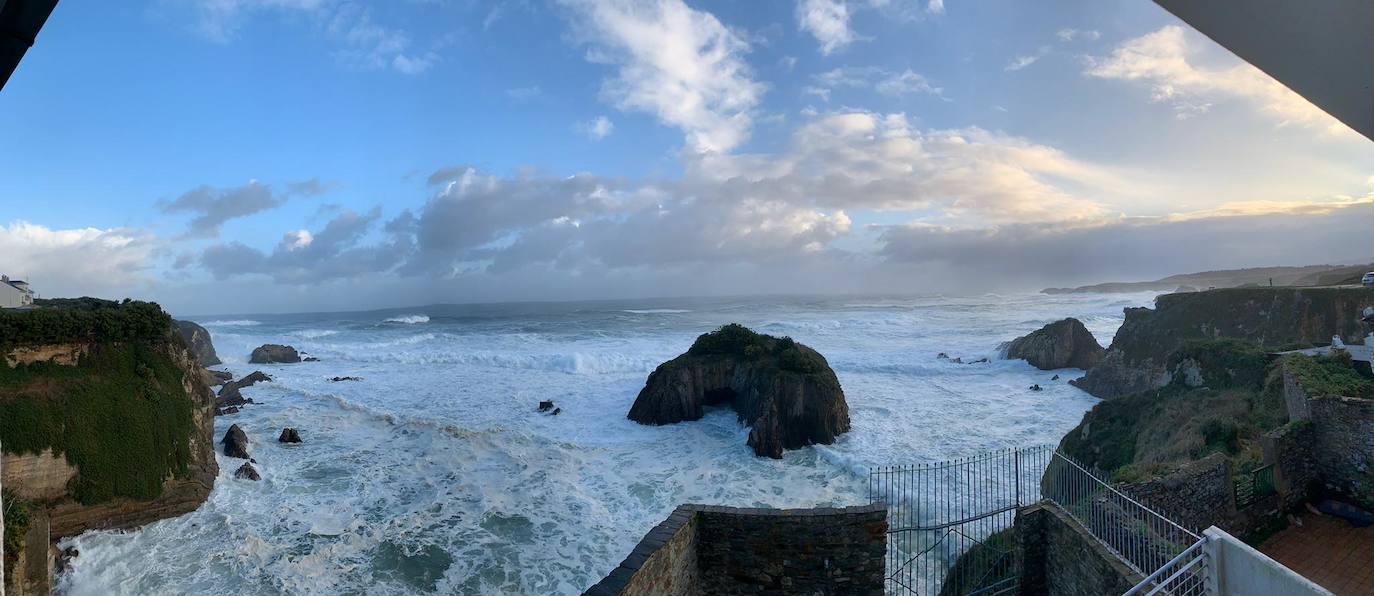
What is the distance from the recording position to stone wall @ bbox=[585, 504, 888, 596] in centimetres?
852

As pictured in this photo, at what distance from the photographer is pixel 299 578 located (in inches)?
484

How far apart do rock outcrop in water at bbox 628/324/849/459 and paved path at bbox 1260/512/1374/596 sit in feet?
37.8

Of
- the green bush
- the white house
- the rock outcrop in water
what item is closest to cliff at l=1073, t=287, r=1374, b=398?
the rock outcrop in water

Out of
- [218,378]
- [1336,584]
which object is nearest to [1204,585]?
[1336,584]

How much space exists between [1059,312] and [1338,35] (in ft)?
251

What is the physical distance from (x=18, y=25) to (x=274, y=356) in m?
52.6

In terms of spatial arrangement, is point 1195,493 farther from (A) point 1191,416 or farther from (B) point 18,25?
(B) point 18,25

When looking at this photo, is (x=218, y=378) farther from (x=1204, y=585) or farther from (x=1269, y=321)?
(x=1269, y=321)

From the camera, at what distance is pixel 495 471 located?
18.2 metres

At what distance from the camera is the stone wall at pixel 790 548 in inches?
335

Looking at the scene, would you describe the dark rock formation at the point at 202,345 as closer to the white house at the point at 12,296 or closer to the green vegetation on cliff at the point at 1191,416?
the white house at the point at 12,296

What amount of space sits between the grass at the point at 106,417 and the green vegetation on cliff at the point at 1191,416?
2275cm

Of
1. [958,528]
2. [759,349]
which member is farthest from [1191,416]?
[759,349]

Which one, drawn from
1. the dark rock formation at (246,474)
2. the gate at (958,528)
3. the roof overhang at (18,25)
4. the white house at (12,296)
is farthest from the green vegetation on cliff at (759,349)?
the white house at (12,296)
